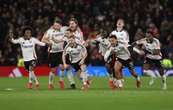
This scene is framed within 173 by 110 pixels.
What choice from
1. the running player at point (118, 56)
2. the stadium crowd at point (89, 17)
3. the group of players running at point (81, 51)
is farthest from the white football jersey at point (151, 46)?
the stadium crowd at point (89, 17)

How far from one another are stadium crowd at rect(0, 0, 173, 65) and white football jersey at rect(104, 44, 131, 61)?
9.32 metres

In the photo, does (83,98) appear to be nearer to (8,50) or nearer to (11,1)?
(8,50)

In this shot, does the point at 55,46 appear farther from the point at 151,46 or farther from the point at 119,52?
the point at 151,46

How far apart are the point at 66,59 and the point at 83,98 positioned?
236 inches

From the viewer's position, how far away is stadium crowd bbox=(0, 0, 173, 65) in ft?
110

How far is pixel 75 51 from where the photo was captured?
22328mm

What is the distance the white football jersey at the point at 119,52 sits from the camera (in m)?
22.6

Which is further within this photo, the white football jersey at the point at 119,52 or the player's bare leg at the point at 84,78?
the white football jersey at the point at 119,52

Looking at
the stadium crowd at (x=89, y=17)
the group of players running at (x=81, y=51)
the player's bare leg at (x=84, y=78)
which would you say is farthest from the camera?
the stadium crowd at (x=89, y=17)

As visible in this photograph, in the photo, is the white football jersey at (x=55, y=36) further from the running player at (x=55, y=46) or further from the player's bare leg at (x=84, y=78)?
the player's bare leg at (x=84, y=78)

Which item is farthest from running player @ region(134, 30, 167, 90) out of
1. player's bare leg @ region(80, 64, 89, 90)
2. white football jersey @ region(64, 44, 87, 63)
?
player's bare leg @ region(80, 64, 89, 90)

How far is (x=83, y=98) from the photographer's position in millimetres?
16953

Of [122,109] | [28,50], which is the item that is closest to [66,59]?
[28,50]

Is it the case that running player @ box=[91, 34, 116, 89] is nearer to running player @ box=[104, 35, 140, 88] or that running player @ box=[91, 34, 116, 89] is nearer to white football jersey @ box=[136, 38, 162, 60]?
running player @ box=[104, 35, 140, 88]
